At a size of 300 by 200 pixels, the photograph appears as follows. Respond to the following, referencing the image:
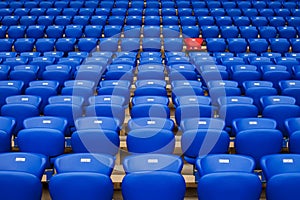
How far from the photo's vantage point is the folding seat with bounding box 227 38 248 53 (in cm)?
870

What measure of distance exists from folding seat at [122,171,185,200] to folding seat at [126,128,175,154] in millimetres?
1007

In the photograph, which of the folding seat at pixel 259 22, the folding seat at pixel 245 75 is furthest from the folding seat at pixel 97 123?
the folding seat at pixel 259 22

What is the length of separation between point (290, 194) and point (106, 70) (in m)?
4.38

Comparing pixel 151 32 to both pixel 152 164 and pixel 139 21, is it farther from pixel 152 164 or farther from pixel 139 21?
pixel 152 164

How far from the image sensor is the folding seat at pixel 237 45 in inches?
342

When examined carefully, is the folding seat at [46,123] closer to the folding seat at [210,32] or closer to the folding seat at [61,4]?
the folding seat at [210,32]

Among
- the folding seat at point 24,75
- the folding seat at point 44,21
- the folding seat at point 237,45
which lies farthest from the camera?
the folding seat at point 44,21

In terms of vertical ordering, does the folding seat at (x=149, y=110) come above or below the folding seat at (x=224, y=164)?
below

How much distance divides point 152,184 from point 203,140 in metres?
1.16

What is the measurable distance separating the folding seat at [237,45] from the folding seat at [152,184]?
585cm

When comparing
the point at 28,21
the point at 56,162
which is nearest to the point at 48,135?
the point at 56,162

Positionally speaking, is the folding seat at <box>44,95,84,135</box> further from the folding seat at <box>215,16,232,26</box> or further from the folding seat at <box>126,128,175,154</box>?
the folding seat at <box>215,16,232,26</box>

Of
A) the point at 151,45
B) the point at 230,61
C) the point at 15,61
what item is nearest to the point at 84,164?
the point at 15,61

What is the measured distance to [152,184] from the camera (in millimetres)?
3195
